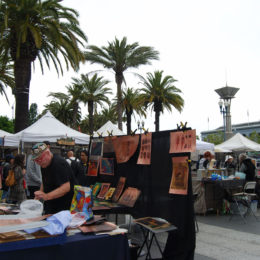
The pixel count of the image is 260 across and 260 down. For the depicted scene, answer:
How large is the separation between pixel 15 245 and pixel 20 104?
1086 cm

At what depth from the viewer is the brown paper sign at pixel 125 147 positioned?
16.7 ft

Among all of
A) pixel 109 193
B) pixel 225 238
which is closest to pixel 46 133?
pixel 109 193

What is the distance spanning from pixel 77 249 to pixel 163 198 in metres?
1.99

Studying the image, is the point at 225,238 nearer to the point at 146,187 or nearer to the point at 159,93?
the point at 146,187

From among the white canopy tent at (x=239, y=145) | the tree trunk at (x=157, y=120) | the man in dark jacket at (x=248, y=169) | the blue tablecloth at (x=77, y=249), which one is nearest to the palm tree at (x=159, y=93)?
the tree trunk at (x=157, y=120)

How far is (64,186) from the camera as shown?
326 cm

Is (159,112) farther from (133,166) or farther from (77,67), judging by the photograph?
(133,166)

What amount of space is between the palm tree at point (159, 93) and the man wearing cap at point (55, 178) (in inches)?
827

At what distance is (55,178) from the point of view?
3.29 meters

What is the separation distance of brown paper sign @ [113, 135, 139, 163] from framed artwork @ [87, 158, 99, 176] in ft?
2.57

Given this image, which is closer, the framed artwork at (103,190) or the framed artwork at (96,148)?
the framed artwork at (103,190)

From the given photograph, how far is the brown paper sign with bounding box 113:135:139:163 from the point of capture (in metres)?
5.10

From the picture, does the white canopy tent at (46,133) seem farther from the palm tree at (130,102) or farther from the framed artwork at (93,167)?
the palm tree at (130,102)

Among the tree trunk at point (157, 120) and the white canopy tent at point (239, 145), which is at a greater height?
the tree trunk at point (157, 120)
